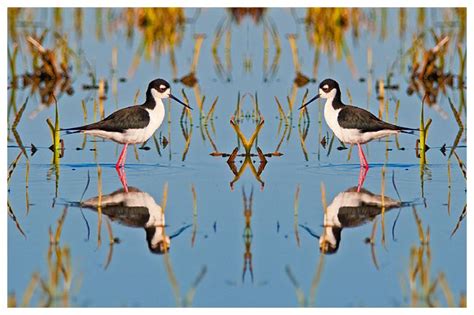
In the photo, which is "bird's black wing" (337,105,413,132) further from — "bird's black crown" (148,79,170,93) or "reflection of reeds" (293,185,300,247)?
"bird's black crown" (148,79,170,93)

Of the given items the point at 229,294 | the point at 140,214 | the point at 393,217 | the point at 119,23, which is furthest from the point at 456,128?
the point at 119,23

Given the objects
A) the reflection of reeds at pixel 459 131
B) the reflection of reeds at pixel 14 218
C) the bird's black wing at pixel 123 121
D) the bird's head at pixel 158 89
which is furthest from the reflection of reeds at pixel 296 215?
the bird's head at pixel 158 89

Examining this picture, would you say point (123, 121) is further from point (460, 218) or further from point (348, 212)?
point (460, 218)

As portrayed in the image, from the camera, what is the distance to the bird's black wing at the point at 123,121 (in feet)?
33.2

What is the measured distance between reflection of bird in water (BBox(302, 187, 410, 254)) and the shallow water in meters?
0.06

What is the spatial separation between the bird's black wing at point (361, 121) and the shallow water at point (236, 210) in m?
0.33

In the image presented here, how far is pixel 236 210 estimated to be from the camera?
26.8 feet

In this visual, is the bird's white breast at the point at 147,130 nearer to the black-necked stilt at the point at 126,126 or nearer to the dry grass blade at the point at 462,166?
the black-necked stilt at the point at 126,126

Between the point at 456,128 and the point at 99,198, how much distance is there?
4475 mm

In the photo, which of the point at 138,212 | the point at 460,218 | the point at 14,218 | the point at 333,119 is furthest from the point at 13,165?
the point at 460,218

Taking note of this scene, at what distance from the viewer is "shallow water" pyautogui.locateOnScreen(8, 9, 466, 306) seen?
6324mm

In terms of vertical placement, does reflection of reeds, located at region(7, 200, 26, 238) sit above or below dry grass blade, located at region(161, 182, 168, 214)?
below

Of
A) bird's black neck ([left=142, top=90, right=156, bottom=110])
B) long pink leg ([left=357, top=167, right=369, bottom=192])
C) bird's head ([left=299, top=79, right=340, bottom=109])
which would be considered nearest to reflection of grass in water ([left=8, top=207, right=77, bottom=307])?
long pink leg ([left=357, top=167, right=369, bottom=192])
